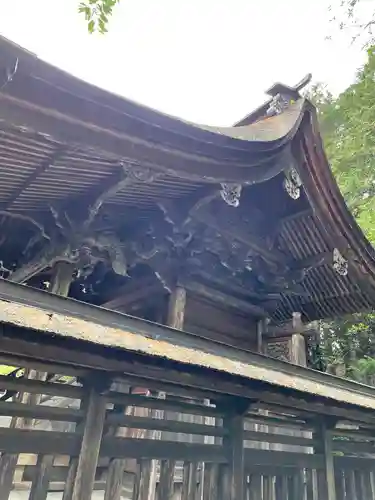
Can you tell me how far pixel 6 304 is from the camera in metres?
2.36

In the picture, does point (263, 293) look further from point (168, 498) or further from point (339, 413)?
point (168, 498)

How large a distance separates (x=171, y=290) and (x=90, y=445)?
110 inches

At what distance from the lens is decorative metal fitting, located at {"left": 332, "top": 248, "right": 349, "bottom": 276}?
221 inches

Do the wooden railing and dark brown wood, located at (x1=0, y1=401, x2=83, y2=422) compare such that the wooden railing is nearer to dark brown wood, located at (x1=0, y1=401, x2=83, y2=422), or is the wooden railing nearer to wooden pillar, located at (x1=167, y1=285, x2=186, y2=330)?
dark brown wood, located at (x1=0, y1=401, x2=83, y2=422)

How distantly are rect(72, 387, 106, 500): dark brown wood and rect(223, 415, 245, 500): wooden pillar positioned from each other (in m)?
1.43

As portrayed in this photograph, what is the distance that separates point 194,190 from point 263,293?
2729 mm

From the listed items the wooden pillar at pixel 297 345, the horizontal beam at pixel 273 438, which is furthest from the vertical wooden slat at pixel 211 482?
the wooden pillar at pixel 297 345

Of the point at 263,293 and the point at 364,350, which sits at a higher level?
the point at 364,350

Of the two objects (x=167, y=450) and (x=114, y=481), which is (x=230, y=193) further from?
(x=114, y=481)

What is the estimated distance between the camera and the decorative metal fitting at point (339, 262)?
18.5 ft

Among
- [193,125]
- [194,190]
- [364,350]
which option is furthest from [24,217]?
[364,350]

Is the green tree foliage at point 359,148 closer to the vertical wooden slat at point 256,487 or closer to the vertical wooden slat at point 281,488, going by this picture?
the vertical wooden slat at point 281,488

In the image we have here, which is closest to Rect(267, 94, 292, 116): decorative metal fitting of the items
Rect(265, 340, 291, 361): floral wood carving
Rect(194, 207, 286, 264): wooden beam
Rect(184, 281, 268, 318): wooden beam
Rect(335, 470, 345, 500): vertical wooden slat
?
Rect(194, 207, 286, 264): wooden beam

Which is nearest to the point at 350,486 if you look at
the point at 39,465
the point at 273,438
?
the point at 273,438
